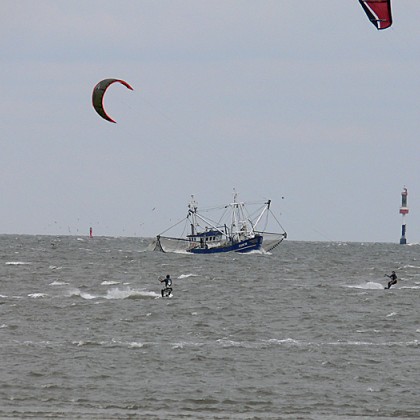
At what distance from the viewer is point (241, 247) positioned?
125 meters

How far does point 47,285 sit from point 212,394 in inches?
1429

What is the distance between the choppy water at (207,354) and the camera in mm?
22453

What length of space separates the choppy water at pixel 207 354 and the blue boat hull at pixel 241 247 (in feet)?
224

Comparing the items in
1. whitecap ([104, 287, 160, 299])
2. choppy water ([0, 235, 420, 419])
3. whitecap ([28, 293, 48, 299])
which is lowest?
choppy water ([0, 235, 420, 419])

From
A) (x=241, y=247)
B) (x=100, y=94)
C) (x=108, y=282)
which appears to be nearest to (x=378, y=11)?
(x=100, y=94)

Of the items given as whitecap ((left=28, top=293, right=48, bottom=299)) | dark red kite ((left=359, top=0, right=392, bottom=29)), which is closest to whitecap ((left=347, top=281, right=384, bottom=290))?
whitecap ((left=28, top=293, right=48, bottom=299))

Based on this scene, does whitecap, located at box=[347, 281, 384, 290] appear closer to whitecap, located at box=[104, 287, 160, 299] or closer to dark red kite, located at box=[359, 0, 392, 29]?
whitecap, located at box=[104, 287, 160, 299]

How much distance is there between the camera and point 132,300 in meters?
48.2

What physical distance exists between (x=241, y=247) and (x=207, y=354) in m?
95.5

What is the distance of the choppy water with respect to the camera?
73.7 ft

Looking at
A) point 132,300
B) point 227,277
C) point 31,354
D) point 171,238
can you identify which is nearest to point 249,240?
point 171,238

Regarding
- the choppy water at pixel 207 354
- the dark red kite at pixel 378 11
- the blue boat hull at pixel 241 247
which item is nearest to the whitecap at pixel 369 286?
the choppy water at pixel 207 354

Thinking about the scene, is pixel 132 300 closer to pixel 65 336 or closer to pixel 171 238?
pixel 65 336

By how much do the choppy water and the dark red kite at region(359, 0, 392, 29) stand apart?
760 centimetres
